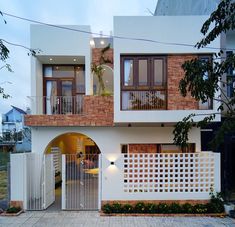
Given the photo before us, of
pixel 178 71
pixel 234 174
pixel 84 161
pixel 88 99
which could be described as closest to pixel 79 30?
pixel 88 99

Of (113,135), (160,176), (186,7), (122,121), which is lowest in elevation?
(160,176)

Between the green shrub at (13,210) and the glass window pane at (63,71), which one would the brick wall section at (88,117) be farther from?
the green shrub at (13,210)

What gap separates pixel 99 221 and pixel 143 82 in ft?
18.2

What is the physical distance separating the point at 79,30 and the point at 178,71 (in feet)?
16.8

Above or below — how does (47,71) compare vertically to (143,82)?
above

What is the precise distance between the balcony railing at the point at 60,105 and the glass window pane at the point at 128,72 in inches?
113

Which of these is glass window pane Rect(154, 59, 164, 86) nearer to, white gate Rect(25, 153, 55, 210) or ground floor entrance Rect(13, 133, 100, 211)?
ground floor entrance Rect(13, 133, 100, 211)

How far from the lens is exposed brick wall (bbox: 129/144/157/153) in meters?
12.8

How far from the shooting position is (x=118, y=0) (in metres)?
21.9

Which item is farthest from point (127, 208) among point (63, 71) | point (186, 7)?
point (186, 7)

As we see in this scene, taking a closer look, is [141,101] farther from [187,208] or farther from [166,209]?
[187,208]

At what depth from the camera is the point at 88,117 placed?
40.1ft

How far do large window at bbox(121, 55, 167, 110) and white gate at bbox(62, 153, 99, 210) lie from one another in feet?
8.89

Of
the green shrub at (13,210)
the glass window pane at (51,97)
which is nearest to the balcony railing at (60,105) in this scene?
the glass window pane at (51,97)
